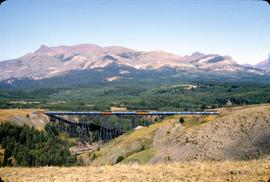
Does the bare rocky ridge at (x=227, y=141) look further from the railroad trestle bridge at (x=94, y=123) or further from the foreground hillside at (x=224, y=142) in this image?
the railroad trestle bridge at (x=94, y=123)

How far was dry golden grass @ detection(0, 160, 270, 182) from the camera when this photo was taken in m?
16.1

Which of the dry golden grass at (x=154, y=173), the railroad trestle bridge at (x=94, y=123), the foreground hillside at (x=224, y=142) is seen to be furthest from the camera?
the railroad trestle bridge at (x=94, y=123)

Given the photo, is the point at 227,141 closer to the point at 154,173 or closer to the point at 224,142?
the point at 224,142

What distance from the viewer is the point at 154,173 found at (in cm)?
1759

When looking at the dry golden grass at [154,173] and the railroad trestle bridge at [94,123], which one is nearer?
the dry golden grass at [154,173]

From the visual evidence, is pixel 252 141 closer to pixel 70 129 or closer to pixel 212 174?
pixel 212 174

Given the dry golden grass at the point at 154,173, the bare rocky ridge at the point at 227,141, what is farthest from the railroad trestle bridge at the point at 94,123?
the dry golden grass at the point at 154,173

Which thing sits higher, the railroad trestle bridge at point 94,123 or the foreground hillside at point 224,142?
the foreground hillside at point 224,142

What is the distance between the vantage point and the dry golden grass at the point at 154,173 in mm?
16094

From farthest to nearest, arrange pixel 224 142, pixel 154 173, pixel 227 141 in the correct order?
pixel 227 141 → pixel 224 142 → pixel 154 173

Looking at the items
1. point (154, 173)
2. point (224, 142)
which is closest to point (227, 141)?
point (224, 142)

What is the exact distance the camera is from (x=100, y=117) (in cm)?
18325

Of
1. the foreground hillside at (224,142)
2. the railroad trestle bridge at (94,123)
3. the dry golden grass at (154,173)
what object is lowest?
the railroad trestle bridge at (94,123)

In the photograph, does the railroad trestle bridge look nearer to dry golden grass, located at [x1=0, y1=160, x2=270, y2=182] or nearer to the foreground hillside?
the foreground hillside
